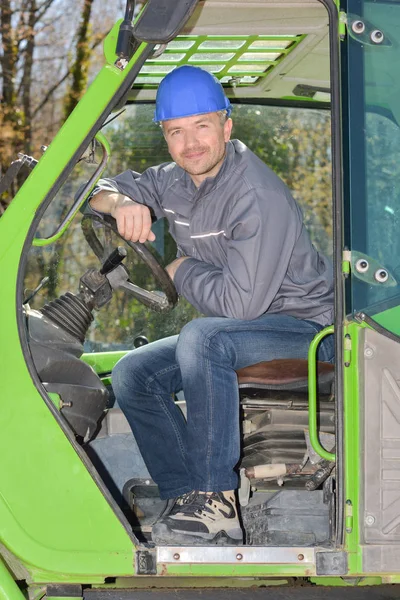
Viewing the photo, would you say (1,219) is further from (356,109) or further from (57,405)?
(356,109)

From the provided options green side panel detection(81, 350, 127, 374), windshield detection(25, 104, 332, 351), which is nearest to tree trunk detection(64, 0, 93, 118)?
windshield detection(25, 104, 332, 351)

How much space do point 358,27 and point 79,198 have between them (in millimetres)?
1025

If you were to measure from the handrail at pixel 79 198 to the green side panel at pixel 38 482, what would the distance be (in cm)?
12

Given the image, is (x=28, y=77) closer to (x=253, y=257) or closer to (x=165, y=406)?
(x=165, y=406)

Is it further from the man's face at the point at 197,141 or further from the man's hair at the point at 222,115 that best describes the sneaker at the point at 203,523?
the man's hair at the point at 222,115

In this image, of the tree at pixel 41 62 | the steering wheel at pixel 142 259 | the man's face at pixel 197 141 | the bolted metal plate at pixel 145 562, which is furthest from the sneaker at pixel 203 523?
the tree at pixel 41 62

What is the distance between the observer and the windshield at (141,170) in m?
3.99

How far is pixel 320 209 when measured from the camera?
15.3ft

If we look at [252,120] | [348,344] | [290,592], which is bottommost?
[290,592]

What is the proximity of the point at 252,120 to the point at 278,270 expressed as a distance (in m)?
1.34

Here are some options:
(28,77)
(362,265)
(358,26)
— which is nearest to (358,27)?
(358,26)

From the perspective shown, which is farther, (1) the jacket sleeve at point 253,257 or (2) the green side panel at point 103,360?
(2) the green side panel at point 103,360

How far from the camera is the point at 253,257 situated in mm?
3215

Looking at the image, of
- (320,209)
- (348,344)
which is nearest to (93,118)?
(348,344)
